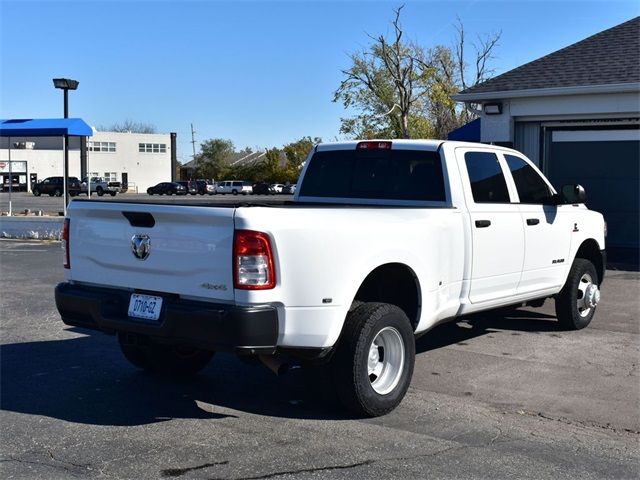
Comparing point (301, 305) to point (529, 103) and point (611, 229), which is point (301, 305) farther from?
point (611, 229)

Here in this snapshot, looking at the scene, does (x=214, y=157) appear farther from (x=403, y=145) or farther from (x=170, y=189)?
(x=403, y=145)

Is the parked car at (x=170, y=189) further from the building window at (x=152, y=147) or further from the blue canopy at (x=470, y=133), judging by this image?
the blue canopy at (x=470, y=133)

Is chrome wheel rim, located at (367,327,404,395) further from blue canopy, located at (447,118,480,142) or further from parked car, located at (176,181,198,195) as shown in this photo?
parked car, located at (176,181,198,195)

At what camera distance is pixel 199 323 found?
4633 millimetres

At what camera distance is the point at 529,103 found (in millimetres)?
14781

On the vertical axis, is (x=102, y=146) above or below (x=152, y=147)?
below

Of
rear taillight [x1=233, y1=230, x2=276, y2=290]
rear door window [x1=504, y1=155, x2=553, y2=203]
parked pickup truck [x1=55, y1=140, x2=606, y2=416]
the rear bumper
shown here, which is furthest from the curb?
rear taillight [x1=233, y1=230, x2=276, y2=290]

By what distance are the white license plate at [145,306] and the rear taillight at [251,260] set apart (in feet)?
2.20

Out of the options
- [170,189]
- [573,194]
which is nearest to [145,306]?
[573,194]

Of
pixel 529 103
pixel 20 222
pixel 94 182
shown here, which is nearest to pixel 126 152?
pixel 94 182

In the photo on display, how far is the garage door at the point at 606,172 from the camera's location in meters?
15.1

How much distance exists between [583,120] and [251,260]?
11742 millimetres

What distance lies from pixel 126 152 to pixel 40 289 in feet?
251

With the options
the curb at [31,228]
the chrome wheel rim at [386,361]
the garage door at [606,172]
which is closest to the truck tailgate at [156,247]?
the chrome wheel rim at [386,361]
